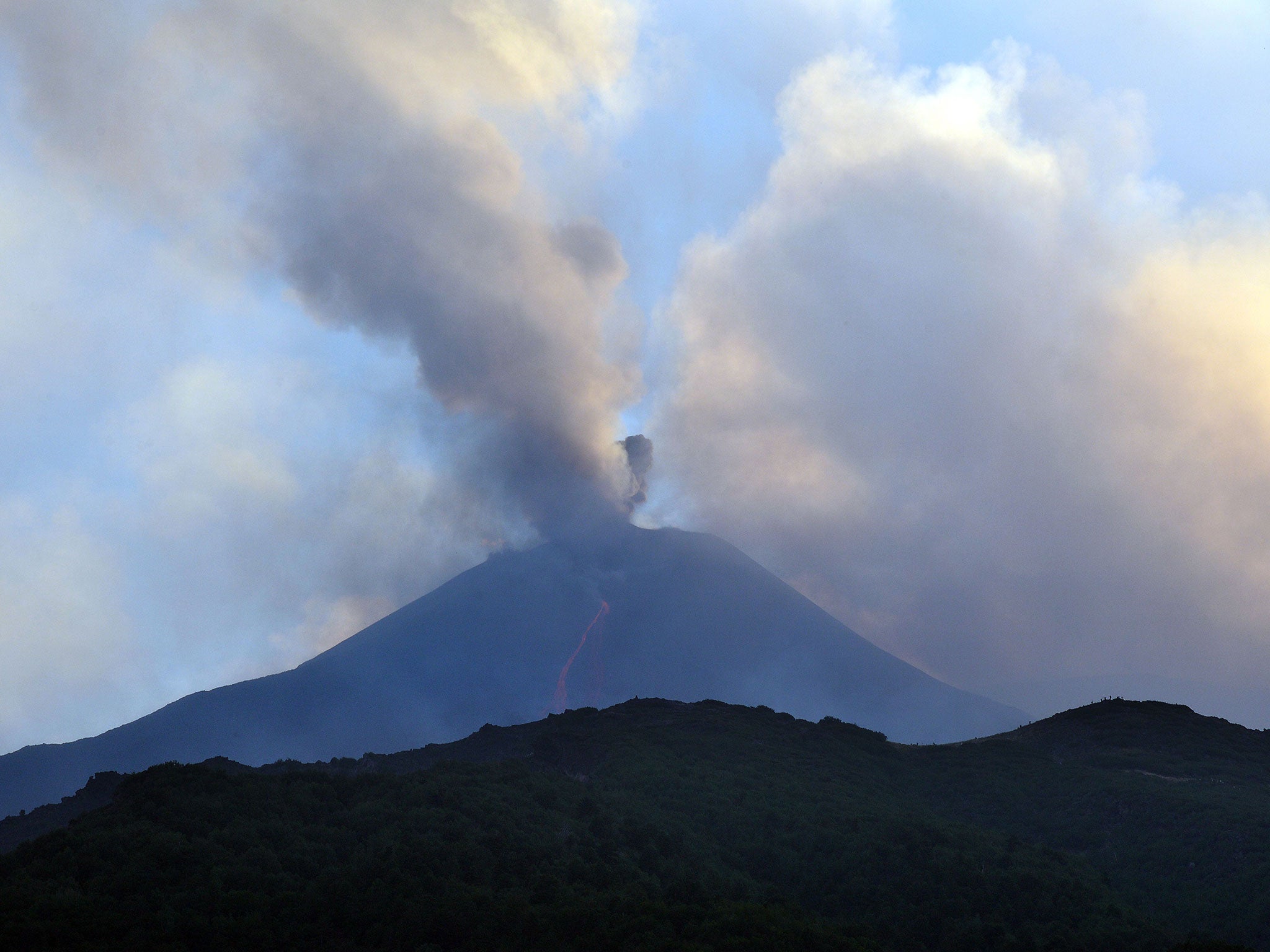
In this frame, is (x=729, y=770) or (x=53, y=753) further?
(x=53, y=753)

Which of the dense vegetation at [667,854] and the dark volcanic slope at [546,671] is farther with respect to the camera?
the dark volcanic slope at [546,671]

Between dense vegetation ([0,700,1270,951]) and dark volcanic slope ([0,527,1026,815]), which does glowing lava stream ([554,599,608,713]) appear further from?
dense vegetation ([0,700,1270,951])

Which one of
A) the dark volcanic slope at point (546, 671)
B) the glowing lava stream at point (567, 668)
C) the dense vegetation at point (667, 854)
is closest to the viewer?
the dense vegetation at point (667, 854)

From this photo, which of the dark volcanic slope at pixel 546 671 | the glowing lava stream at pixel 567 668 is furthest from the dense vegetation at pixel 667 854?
the glowing lava stream at pixel 567 668

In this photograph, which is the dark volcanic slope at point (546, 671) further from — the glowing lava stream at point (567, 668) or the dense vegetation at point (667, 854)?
the dense vegetation at point (667, 854)

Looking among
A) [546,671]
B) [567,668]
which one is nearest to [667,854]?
[546,671]

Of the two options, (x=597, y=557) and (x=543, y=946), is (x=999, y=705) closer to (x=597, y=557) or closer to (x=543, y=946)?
(x=597, y=557)

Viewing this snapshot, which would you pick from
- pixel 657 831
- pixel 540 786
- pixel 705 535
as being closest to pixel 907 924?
pixel 657 831
